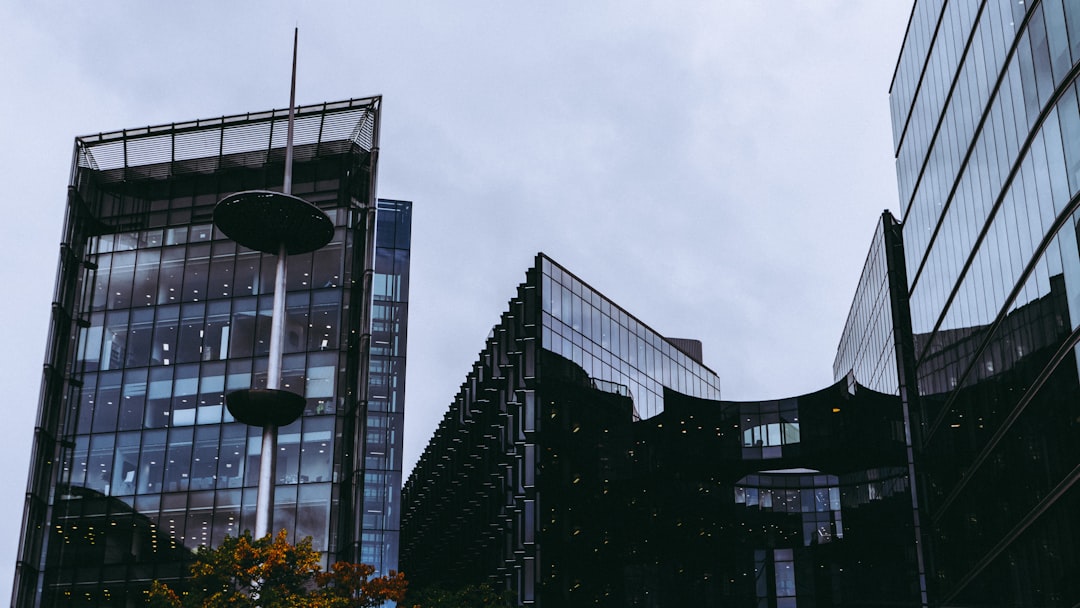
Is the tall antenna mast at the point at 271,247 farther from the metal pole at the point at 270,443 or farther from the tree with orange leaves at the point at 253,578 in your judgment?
the tree with orange leaves at the point at 253,578

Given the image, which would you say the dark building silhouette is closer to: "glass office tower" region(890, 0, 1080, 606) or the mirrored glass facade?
the mirrored glass facade

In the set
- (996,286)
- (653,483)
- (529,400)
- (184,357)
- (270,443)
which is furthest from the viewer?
(653,483)

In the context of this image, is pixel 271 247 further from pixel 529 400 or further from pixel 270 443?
pixel 529 400

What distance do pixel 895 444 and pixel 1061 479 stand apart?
3914 centimetres

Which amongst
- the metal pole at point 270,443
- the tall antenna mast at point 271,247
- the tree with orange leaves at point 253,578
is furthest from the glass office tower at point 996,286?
the metal pole at point 270,443

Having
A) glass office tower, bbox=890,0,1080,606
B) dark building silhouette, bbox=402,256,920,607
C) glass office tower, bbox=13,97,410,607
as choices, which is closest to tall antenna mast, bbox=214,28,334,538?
glass office tower, bbox=13,97,410,607

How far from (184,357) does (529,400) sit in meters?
22.0

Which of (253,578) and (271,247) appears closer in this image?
(253,578)

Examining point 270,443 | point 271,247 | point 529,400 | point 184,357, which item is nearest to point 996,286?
point 529,400

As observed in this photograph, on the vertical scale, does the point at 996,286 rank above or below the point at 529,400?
above

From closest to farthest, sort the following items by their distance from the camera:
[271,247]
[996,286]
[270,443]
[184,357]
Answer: [270,443], [271,247], [996,286], [184,357]

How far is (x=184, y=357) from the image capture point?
56750 mm

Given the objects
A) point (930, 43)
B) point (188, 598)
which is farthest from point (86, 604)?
point (930, 43)

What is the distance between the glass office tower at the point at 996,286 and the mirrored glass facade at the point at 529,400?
814 inches
